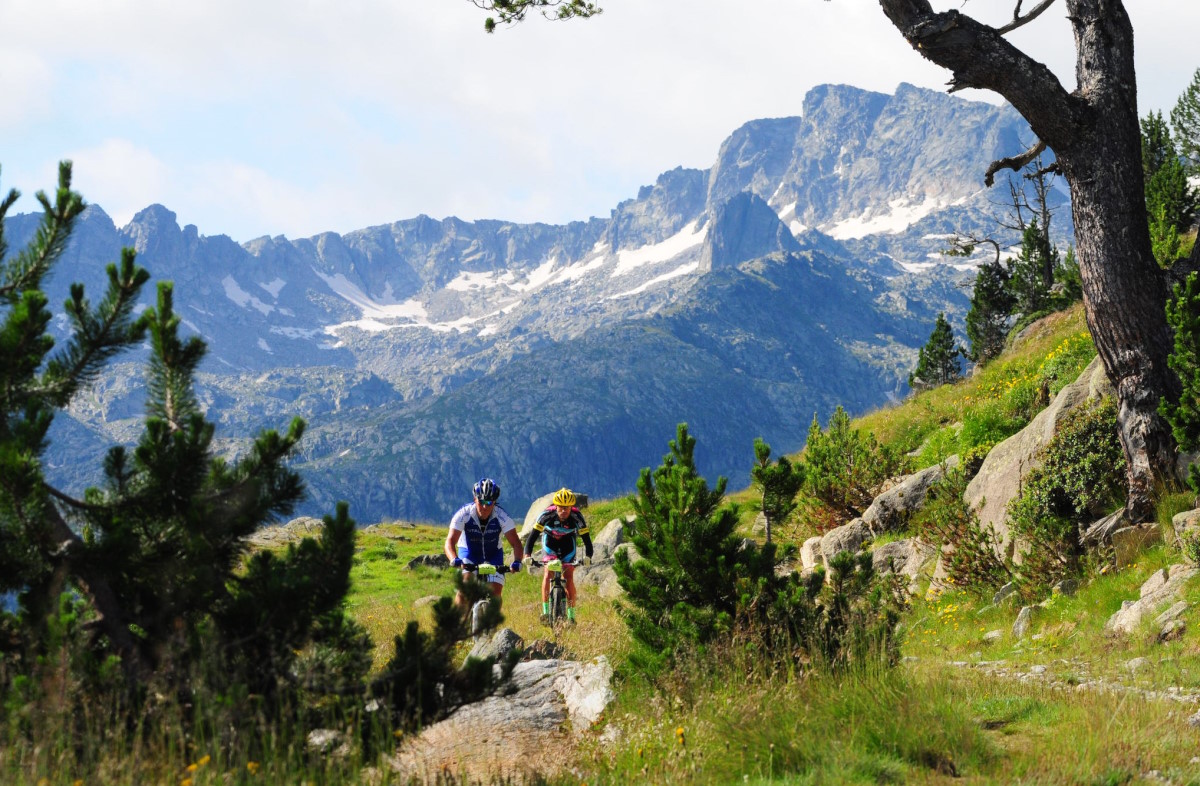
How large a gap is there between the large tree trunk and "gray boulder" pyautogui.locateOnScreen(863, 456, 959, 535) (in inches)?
206

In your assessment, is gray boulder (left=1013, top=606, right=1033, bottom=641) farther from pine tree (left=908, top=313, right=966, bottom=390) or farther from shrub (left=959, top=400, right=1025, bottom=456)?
pine tree (left=908, top=313, right=966, bottom=390)

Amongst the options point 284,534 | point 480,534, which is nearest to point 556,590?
point 480,534

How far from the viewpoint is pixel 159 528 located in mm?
5172

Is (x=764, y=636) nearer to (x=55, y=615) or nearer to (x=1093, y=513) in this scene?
(x=55, y=615)

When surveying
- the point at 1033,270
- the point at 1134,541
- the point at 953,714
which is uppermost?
the point at 1033,270

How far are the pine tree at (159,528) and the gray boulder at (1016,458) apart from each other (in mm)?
9521

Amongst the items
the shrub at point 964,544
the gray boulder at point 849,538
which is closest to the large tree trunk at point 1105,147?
the shrub at point 964,544

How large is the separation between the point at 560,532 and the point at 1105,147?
9378mm

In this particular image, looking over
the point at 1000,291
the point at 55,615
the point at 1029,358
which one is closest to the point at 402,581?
the point at 1029,358

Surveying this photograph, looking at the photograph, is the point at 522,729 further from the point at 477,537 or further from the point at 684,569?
the point at 477,537

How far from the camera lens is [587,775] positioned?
5.75m

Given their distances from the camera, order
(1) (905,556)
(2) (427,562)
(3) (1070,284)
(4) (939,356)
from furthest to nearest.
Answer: (4) (939,356)
(3) (1070,284)
(2) (427,562)
(1) (905,556)

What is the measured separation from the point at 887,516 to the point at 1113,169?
7495mm

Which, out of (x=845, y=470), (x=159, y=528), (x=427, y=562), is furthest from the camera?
(x=427, y=562)
